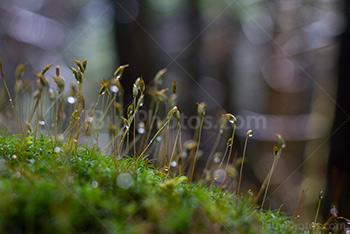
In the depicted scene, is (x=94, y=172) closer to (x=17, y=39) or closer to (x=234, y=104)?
(x=234, y=104)

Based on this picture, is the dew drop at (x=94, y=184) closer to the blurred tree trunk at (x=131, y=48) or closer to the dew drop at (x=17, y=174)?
the dew drop at (x=17, y=174)

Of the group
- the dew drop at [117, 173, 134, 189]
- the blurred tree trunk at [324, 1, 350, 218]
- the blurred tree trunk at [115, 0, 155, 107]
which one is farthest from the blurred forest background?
the dew drop at [117, 173, 134, 189]

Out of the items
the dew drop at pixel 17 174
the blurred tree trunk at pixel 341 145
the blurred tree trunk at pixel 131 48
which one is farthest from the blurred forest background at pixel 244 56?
the dew drop at pixel 17 174

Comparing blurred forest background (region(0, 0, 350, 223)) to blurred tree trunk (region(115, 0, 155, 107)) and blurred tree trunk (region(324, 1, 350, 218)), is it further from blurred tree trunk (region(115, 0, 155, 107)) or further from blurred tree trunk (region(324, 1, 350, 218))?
blurred tree trunk (region(324, 1, 350, 218))

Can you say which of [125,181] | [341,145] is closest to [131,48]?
[341,145]

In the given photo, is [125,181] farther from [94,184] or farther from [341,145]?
[341,145]

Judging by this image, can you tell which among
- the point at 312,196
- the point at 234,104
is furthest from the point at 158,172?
the point at 234,104
